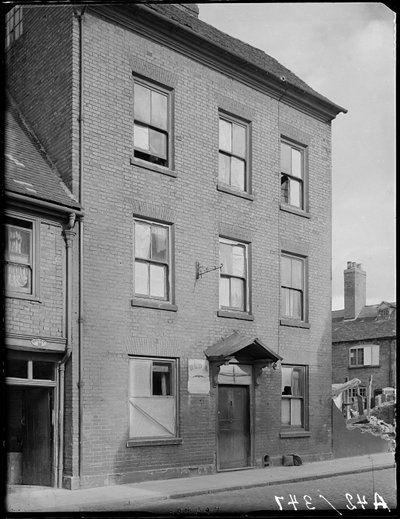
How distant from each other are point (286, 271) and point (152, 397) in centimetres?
529

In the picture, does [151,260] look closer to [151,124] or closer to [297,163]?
[151,124]

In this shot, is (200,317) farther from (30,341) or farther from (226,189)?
(30,341)

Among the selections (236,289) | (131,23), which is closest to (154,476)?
(236,289)

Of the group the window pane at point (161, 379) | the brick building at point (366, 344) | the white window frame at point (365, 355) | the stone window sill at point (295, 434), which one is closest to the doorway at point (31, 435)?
the window pane at point (161, 379)

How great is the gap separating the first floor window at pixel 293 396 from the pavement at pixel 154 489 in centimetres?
118

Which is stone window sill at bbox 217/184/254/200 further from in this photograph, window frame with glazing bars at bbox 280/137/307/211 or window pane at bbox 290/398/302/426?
window pane at bbox 290/398/302/426

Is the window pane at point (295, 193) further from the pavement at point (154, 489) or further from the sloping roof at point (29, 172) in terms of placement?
the pavement at point (154, 489)

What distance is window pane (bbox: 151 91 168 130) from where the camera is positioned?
15.3 metres

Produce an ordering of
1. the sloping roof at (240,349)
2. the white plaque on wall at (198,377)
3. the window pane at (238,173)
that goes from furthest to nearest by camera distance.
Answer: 1. the window pane at (238,173)
2. the sloping roof at (240,349)
3. the white plaque on wall at (198,377)

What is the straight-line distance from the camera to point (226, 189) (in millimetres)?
16516

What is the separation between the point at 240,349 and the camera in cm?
1549

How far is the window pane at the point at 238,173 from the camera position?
55.4 feet

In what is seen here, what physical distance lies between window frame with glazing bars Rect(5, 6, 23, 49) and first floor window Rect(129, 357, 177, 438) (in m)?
8.05

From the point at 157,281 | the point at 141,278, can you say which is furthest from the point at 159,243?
the point at 141,278
